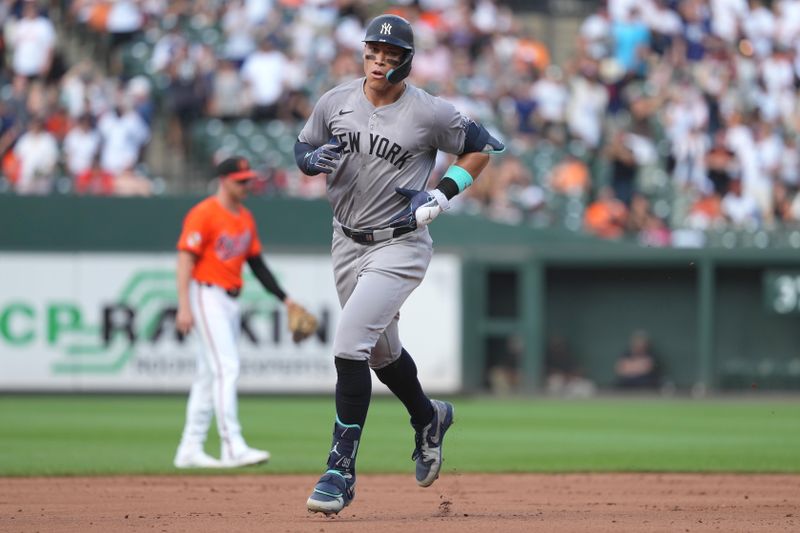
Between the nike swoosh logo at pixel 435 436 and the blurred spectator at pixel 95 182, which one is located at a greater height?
the blurred spectator at pixel 95 182

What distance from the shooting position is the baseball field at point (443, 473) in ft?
21.3

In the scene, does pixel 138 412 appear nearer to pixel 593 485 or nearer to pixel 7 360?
pixel 7 360

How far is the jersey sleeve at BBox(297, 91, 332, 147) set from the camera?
6.67 m

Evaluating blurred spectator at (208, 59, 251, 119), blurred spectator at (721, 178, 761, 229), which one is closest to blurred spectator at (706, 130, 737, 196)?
blurred spectator at (721, 178, 761, 229)

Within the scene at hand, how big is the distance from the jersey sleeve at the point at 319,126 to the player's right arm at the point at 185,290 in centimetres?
272

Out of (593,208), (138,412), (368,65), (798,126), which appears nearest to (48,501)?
(368,65)

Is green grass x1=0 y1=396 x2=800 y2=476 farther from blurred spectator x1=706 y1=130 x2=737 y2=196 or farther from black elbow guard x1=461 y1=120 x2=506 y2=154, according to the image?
black elbow guard x1=461 y1=120 x2=506 y2=154

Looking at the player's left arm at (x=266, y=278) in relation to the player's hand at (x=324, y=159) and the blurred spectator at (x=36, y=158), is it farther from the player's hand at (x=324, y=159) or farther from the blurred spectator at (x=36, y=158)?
the blurred spectator at (x=36, y=158)

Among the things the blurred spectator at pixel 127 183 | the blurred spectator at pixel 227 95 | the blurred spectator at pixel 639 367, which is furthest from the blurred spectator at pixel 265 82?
the blurred spectator at pixel 639 367

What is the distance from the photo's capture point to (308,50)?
18.5 metres

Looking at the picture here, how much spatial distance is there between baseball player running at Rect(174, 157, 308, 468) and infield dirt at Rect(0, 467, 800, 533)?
0.48m

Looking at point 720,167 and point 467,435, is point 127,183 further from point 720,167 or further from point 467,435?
point 720,167

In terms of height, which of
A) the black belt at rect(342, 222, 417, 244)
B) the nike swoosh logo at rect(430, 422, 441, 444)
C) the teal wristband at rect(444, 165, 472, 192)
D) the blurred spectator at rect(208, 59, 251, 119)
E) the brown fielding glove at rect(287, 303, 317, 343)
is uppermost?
the blurred spectator at rect(208, 59, 251, 119)

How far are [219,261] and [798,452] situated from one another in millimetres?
4674
